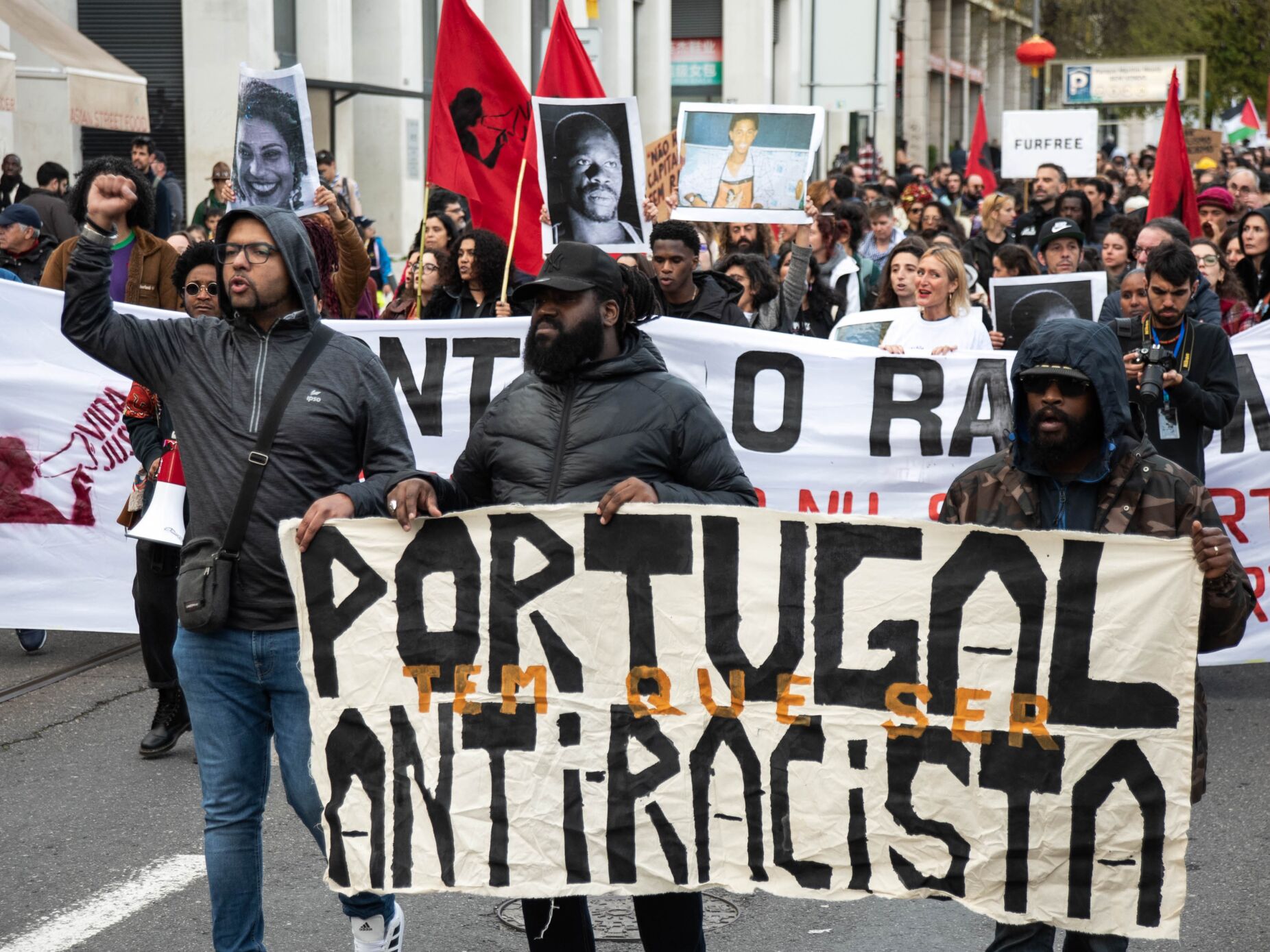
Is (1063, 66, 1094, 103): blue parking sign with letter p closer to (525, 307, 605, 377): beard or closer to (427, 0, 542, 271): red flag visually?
(427, 0, 542, 271): red flag

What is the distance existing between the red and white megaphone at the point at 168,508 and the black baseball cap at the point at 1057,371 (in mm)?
2608

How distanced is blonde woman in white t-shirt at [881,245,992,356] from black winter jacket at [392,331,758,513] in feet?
12.8

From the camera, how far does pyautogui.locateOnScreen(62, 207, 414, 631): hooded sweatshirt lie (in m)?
4.09

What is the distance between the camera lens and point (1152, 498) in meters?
3.79

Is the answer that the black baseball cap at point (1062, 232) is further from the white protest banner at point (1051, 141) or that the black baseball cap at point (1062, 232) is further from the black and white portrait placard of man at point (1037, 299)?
the white protest banner at point (1051, 141)

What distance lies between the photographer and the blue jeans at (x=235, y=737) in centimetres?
409

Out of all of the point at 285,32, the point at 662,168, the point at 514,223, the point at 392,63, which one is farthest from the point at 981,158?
the point at 514,223

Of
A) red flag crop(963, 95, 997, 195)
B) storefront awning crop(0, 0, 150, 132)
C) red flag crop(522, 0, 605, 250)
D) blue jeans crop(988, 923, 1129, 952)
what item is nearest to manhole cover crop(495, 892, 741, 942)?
blue jeans crop(988, 923, 1129, 952)

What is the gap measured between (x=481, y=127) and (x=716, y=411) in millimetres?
2079

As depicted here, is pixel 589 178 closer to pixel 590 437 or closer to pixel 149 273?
pixel 149 273

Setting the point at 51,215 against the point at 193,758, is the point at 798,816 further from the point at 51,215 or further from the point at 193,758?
the point at 51,215

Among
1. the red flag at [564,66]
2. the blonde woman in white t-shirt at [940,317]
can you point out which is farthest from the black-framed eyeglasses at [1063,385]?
the red flag at [564,66]

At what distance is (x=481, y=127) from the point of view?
8875 millimetres

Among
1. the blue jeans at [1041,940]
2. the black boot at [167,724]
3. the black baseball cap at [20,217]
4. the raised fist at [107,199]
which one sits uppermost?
the black baseball cap at [20,217]
